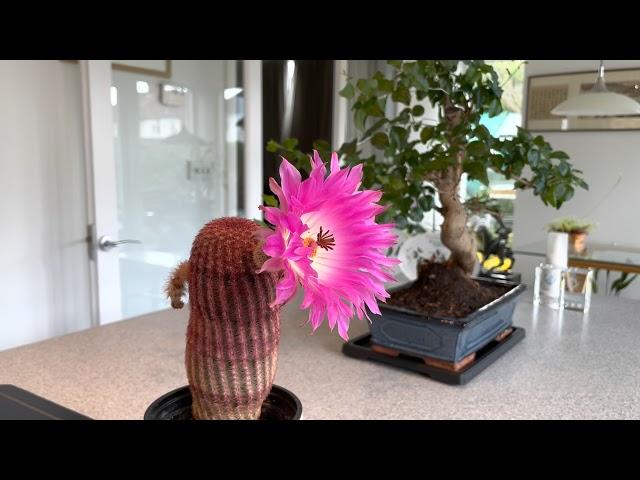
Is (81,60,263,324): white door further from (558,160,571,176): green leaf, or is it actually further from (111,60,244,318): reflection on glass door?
(558,160,571,176): green leaf

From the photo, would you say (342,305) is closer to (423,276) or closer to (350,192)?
(350,192)

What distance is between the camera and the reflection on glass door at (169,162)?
2818mm

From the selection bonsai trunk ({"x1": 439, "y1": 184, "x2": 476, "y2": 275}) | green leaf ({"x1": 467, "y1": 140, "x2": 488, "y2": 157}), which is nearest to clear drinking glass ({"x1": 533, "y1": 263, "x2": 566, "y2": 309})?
bonsai trunk ({"x1": 439, "y1": 184, "x2": 476, "y2": 275})

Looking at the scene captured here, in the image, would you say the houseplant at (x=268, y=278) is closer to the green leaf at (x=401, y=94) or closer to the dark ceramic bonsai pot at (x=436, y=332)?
the dark ceramic bonsai pot at (x=436, y=332)

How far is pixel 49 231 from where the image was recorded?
2.62 metres

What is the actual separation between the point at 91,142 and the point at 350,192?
2342mm

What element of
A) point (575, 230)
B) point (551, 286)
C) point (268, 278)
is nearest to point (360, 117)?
point (268, 278)

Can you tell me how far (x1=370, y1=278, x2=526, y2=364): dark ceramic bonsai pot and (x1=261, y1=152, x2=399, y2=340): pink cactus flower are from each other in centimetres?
78

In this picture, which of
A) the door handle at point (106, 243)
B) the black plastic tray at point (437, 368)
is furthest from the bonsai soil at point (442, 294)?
the door handle at point (106, 243)

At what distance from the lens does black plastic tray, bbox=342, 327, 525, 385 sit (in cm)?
116

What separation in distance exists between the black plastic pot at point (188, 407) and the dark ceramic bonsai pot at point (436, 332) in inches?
24.9

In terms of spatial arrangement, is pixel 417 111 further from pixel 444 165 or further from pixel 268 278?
pixel 268 278

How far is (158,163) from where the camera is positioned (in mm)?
2975
